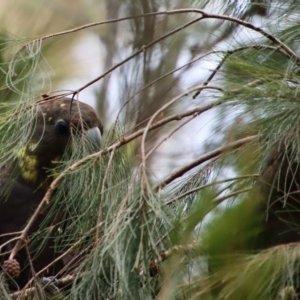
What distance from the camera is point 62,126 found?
289 cm

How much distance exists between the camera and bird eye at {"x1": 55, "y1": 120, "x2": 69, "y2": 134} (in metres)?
2.88

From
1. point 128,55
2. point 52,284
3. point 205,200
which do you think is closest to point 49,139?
point 52,284

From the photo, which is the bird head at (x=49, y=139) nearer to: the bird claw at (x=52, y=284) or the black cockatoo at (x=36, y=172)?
the black cockatoo at (x=36, y=172)

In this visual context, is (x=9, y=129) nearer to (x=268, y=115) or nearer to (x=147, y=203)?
(x=147, y=203)

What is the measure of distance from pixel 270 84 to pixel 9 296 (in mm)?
815

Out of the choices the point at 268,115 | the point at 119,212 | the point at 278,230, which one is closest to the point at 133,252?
the point at 119,212

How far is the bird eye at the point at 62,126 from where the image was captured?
9.45 ft

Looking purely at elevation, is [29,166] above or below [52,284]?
above

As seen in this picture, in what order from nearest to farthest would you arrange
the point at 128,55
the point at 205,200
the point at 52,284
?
the point at 205,200
the point at 52,284
the point at 128,55

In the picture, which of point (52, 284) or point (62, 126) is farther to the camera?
point (62, 126)

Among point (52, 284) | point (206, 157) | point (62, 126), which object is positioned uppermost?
point (62, 126)

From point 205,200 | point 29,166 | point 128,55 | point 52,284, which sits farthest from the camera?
point 128,55

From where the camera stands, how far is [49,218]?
2029 mm

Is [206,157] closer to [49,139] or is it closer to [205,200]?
[205,200]
